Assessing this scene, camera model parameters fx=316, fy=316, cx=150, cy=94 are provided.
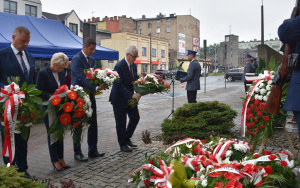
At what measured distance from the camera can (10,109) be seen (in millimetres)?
3938

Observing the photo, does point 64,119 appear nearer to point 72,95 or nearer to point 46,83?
point 72,95

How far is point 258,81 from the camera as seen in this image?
15.4 feet

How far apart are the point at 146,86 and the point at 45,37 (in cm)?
725

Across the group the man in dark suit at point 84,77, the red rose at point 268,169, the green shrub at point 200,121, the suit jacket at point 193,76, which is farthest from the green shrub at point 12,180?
the suit jacket at point 193,76

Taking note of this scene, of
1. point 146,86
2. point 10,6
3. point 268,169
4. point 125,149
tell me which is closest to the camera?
point 268,169

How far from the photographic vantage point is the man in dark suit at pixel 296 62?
3090mm

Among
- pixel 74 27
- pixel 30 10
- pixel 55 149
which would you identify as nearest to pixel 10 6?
pixel 30 10

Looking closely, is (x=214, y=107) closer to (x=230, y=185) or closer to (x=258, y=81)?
(x=258, y=81)

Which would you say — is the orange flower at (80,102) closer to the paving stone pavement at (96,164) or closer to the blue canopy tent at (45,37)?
the paving stone pavement at (96,164)

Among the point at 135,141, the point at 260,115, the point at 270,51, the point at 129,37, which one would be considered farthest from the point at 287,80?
the point at 129,37

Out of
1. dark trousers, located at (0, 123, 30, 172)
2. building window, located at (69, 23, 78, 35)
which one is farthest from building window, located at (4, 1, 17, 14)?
dark trousers, located at (0, 123, 30, 172)

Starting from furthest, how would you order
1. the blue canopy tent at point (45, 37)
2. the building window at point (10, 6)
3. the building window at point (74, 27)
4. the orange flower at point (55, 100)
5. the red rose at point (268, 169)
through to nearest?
1. the building window at point (74, 27)
2. the building window at point (10, 6)
3. the blue canopy tent at point (45, 37)
4. the orange flower at point (55, 100)
5. the red rose at point (268, 169)

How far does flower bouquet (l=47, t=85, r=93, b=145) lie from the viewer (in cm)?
460

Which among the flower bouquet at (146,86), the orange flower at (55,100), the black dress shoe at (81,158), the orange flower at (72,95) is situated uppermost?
the flower bouquet at (146,86)
